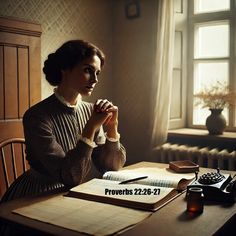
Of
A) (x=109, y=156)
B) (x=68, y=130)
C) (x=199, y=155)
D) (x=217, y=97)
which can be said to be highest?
(x=217, y=97)

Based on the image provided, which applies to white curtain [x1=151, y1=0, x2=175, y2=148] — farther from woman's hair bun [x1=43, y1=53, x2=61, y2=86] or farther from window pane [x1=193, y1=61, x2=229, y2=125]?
woman's hair bun [x1=43, y1=53, x2=61, y2=86]

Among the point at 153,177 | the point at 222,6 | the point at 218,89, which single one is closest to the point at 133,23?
the point at 222,6

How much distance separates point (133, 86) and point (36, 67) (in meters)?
0.97

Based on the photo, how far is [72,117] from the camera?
185 centimetres

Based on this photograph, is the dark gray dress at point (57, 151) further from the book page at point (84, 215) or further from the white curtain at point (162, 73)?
the white curtain at point (162, 73)

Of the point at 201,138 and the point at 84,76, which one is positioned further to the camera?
the point at 201,138

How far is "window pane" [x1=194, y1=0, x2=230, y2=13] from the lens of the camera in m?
2.95

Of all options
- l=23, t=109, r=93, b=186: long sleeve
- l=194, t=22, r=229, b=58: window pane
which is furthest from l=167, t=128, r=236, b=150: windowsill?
l=23, t=109, r=93, b=186: long sleeve

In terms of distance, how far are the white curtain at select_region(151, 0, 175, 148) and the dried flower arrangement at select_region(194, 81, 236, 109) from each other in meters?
0.27

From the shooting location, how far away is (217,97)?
8.99 ft

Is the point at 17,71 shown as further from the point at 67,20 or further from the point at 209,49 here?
the point at 209,49

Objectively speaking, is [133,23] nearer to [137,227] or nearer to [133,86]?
[133,86]

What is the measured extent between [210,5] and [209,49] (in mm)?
369

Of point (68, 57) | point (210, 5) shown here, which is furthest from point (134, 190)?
point (210, 5)
